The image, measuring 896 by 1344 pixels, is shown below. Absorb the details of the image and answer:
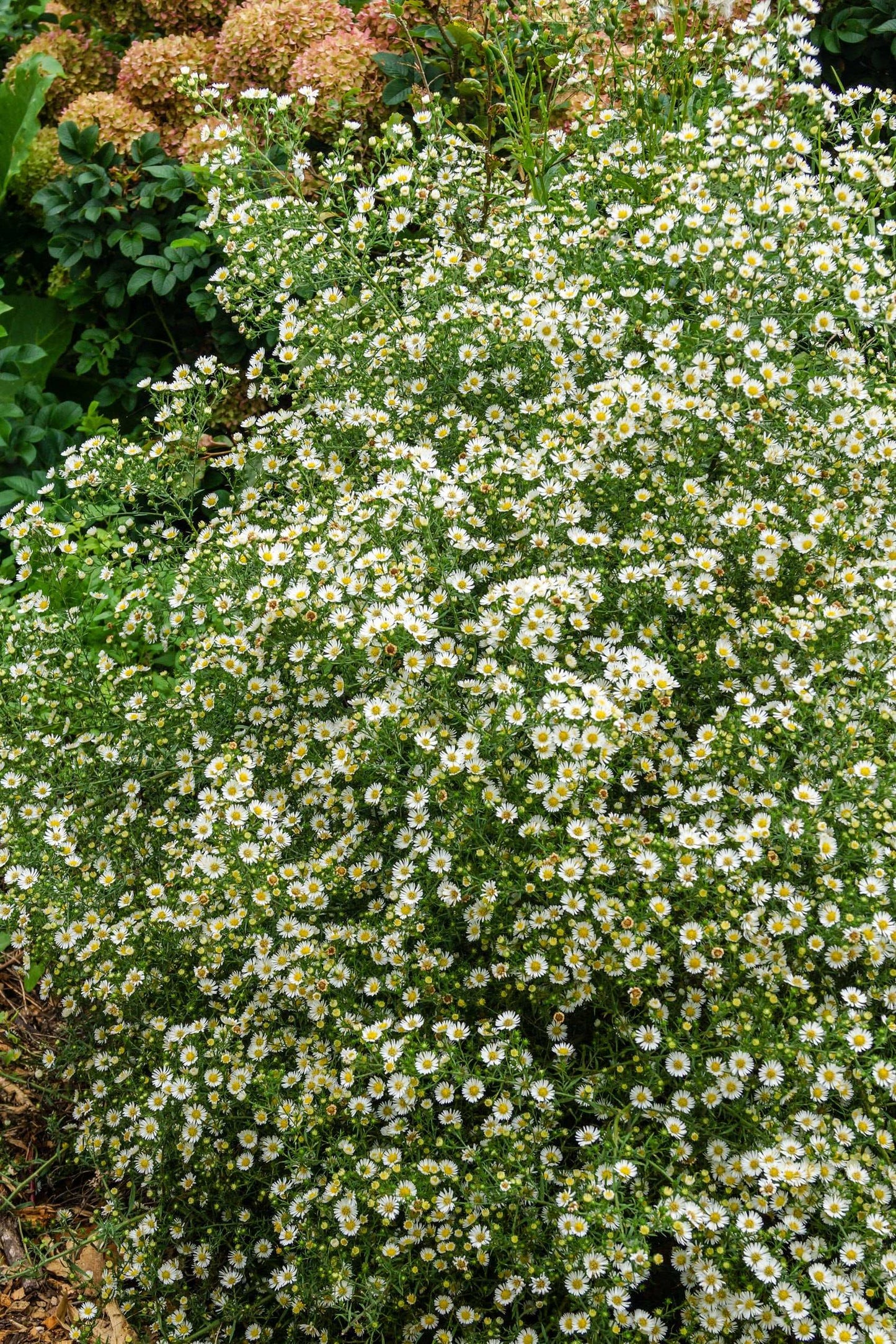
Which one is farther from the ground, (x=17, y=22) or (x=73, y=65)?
(x=17, y=22)

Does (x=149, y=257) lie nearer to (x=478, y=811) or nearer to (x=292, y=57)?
(x=292, y=57)

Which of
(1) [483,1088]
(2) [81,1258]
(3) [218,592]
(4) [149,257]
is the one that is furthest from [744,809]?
(4) [149,257]

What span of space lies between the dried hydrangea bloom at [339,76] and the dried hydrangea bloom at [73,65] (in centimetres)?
137

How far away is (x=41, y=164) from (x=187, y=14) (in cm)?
104

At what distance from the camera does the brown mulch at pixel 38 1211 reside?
3006 mm

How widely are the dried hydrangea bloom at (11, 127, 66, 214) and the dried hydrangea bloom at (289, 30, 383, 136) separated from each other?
1361mm

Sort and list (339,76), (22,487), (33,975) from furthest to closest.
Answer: (339,76) → (22,487) → (33,975)

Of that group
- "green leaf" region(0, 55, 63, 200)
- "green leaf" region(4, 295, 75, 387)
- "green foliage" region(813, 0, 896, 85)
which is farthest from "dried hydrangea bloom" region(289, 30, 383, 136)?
"green foliage" region(813, 0, 896, 85)

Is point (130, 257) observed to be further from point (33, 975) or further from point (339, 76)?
point (33, 975)

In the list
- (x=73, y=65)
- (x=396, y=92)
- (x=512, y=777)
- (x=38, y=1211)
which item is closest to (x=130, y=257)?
(x=396, y=92)

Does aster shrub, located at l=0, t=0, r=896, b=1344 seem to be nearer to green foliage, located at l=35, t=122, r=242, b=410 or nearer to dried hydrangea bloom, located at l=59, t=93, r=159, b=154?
green foliage, located at l=35, t=122, r=242, b=410

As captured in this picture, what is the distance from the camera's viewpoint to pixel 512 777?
7.61 ft

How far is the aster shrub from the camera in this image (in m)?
2.17

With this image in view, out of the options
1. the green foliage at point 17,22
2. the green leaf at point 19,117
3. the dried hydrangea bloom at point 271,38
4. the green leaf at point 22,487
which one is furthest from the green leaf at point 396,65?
the green foliage at point 17,22
